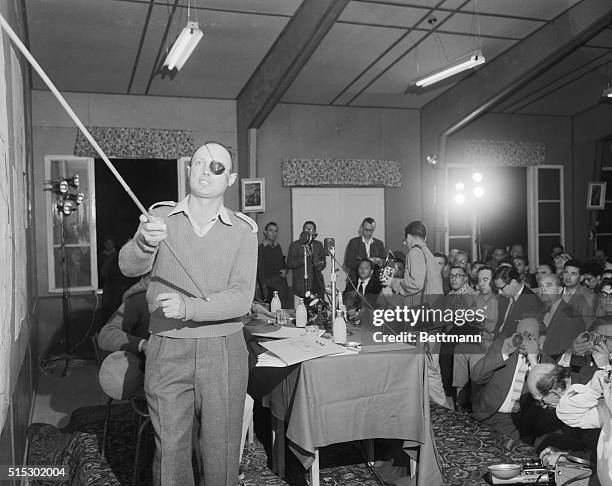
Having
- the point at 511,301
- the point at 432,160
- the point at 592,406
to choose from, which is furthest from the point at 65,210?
the point at 592,406

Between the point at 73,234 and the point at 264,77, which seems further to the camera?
the point at 73,234

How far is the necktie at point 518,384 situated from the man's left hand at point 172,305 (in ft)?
7.98

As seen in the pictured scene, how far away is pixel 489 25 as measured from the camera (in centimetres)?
612

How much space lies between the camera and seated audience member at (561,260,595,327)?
14.5 ft

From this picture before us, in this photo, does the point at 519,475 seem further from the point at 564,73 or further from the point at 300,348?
the point at 564,73

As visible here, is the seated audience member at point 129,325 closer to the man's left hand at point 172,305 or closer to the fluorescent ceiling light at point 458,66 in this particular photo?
the man's left hand at point 172,305

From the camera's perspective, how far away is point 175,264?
199cm

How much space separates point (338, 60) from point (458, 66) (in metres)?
1.45

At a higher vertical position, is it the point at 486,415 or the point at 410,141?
the point at 410,141

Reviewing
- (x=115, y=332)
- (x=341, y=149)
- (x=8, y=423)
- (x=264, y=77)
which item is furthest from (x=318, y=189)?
(x=8, y=423)

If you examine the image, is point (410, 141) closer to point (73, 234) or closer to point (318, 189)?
point (318, 189)

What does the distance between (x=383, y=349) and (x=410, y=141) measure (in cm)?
645

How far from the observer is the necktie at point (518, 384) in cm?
355

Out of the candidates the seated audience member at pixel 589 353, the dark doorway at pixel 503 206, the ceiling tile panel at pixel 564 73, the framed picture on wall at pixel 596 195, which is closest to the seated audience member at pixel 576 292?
the seated audience member at pixel 589 353
